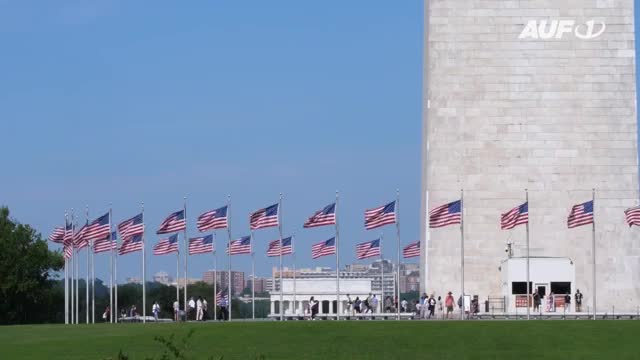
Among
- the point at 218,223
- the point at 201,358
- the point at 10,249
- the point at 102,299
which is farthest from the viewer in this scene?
the point at 102,299

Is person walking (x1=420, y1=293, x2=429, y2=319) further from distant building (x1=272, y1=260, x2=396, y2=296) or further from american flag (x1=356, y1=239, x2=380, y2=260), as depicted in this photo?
distant building (x1=272, y1=260, x2=396, y2=296)

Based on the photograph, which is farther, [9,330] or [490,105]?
[490,105]

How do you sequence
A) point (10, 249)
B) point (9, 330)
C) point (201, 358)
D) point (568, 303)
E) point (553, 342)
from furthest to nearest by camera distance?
point (10, 249), point (568, 303), point (9, 330), point (553, 342), point (201, 358)

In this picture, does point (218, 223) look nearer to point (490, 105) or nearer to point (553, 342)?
point (490, 105)

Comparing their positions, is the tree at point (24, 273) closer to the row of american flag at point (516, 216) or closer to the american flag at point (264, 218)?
the american flag at point (264, 218)

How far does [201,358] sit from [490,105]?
127 feet

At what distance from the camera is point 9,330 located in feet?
175

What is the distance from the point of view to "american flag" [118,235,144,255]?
66.4m

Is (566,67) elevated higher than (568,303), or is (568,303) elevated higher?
(566,67)

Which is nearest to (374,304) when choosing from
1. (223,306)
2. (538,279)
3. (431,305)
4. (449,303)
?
(431,305)

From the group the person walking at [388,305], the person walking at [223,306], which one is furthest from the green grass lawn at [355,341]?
the person walking at [388,305]

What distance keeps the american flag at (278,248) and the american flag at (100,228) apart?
25.9 feet

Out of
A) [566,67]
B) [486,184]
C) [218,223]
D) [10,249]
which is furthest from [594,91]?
[10,249]

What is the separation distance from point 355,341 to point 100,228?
25944 millimetres
